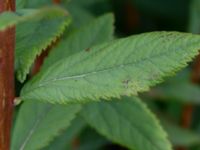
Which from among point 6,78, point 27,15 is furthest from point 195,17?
point 27,15

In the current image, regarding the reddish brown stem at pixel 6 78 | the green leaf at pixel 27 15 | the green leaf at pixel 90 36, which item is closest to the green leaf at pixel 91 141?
the green leaf at pixel 90 36

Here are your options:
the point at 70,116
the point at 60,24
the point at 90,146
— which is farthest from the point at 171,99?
the point at 60,24

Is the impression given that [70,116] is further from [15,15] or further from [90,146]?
[90,146]

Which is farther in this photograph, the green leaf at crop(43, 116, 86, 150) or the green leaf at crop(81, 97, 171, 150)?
the green leaf at crop(43, 116, 86, 150)

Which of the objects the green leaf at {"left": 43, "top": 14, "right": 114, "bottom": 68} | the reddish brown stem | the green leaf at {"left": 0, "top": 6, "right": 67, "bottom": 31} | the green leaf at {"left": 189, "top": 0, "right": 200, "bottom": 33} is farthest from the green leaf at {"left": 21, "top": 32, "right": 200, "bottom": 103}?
the green leaf at {"left": 189, "top": 0, "right": 200, "bottom": 33}

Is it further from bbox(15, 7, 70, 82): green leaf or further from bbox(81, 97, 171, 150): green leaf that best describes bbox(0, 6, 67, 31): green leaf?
bbox(81, 97, 171, 150): green leaf

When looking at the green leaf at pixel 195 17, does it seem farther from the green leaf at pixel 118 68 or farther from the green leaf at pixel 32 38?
the green leaf at pixel 118 68
